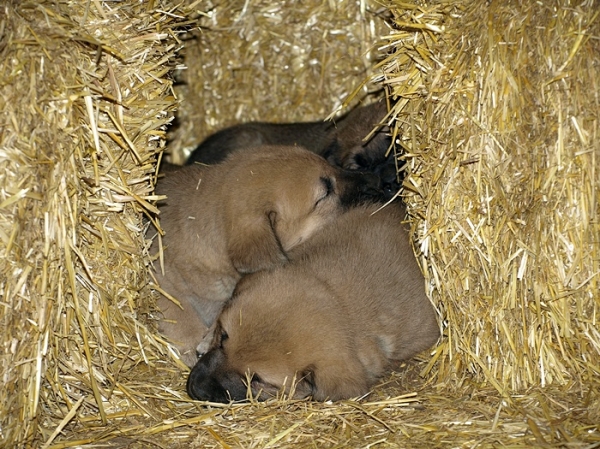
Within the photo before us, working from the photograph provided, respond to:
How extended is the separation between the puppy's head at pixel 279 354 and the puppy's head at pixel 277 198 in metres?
0.38

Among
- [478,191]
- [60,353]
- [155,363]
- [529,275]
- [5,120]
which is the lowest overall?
[155,363]

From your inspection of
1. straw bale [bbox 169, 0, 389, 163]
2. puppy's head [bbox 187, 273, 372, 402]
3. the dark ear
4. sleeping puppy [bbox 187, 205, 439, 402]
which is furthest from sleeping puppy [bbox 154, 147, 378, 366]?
straw bale [bbox 169, 0, 389, 163]

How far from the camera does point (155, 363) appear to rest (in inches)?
167

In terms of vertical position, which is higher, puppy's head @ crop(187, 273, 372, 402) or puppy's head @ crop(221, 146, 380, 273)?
puppy's head @ crop(221, 146, 380, 273)

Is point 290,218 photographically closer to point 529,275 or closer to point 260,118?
point 529,275

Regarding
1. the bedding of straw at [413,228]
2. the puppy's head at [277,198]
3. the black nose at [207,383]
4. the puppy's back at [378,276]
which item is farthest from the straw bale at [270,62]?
the black nose at [207,383]

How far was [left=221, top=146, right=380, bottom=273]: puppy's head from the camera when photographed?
13.8 ft

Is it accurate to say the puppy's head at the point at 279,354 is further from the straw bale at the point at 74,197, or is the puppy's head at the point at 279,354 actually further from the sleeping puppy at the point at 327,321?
the straw bale at the point at 74,197

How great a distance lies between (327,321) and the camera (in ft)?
12.6

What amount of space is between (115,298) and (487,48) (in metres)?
2.44

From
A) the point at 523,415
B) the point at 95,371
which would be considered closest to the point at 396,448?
the point at 523,415

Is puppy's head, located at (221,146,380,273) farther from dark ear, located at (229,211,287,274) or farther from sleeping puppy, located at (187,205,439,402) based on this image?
sleeping puppy, located at (187,205,439,402)

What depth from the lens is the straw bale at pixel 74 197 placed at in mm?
3178

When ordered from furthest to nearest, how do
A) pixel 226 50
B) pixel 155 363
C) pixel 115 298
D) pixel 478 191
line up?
pixel 226 50, pixel 155 363, pixel 115 298, pixel 478 191
